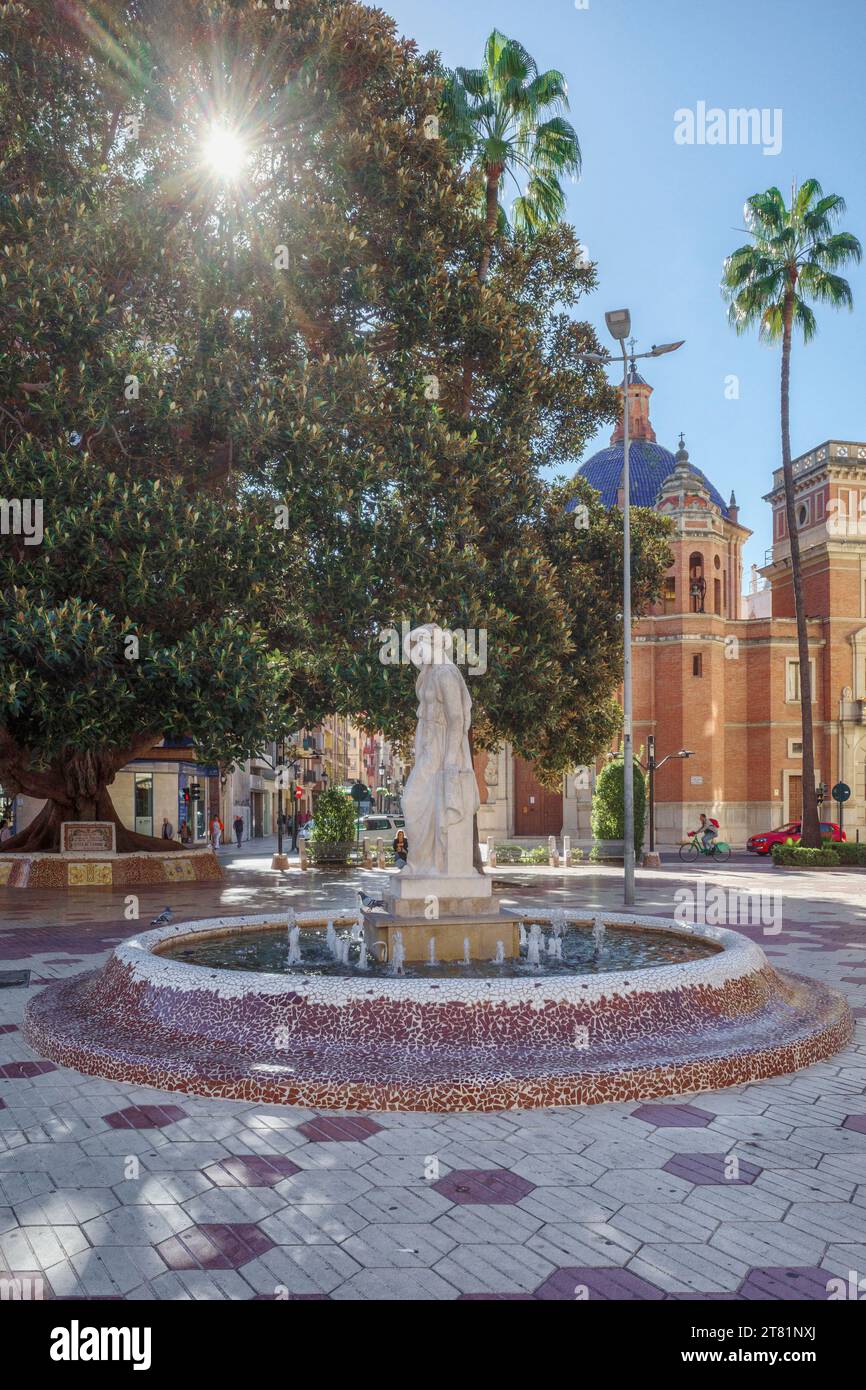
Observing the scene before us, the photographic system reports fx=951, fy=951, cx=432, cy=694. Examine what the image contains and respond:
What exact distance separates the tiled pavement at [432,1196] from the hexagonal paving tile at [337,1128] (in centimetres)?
2

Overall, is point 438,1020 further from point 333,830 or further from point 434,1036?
point 333,830

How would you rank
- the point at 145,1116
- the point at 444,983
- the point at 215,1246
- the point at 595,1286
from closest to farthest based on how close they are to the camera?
the point at 595,1286 < the point at 215,1246 < the point at 145,1116 < the point at 444,983

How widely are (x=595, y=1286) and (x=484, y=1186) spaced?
102 centimetres

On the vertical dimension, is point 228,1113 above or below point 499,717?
below

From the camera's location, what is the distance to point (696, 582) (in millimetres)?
45531

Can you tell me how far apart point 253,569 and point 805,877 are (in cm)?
1686

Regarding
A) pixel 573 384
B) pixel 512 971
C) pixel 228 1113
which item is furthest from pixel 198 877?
pixel 228 1113

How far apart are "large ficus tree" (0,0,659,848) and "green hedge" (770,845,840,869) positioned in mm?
13713

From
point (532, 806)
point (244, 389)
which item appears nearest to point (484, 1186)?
point (244, 389)

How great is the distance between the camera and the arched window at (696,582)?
148 ft

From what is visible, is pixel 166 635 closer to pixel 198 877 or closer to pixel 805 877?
pixel 198 877

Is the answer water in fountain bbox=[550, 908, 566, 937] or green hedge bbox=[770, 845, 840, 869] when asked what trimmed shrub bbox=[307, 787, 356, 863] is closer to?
green hedge bbox=[770, 845, 840, 869]

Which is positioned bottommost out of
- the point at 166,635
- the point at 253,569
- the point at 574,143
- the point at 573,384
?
the point at 166,635
